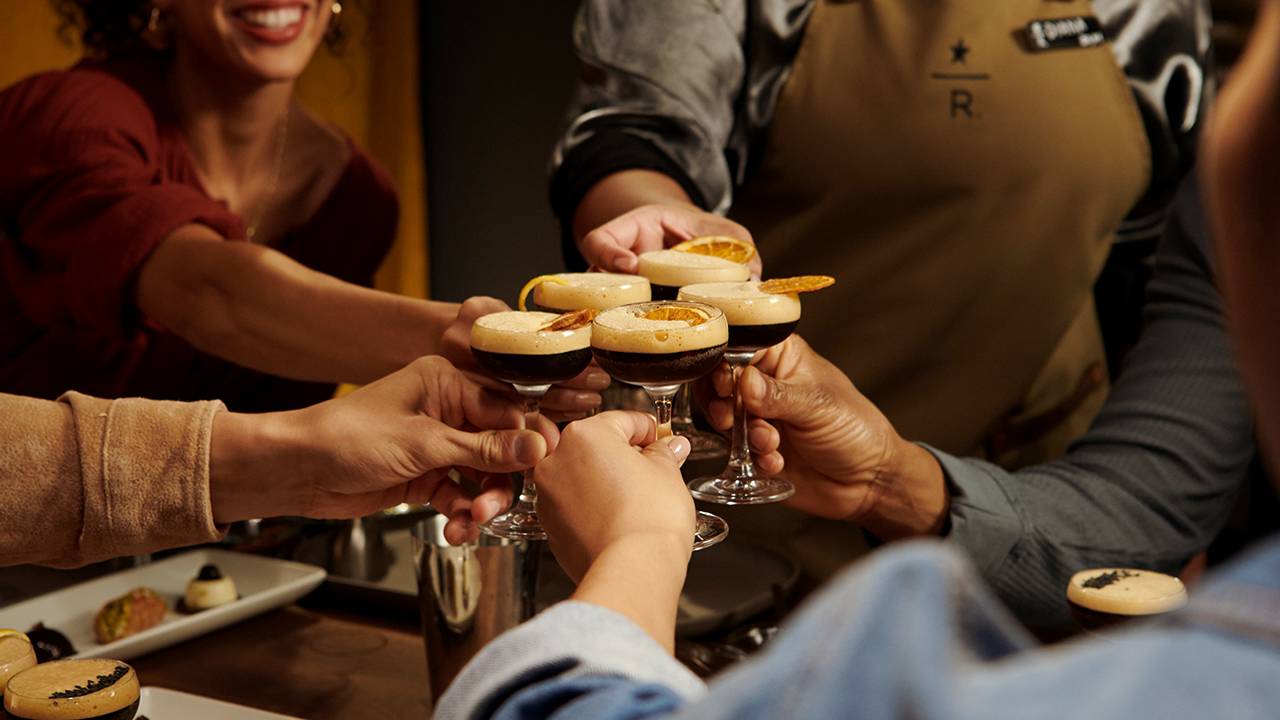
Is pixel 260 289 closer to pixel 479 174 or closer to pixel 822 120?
pixel 822 120

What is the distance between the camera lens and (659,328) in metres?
1.51

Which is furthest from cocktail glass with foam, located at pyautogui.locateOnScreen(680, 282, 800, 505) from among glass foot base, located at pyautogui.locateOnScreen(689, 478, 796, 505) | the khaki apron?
the khaki apron

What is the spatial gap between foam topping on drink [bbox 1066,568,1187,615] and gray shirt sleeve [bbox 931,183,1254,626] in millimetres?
378

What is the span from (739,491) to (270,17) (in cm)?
149

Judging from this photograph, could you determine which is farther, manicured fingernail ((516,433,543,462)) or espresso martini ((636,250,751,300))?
espresso martini ((636,250,751,300))

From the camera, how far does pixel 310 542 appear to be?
2.20 m

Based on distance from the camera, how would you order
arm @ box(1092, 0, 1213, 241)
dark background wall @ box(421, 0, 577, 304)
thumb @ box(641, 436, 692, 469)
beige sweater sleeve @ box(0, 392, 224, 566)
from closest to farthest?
thumb @ box(641, 436, 692, 469), beige sweater sleeve @ box(0, 392, 224, 566), arm @ box(1092, 0, 1213, 241), dark background wall @ box(421, 0, 577, 304)

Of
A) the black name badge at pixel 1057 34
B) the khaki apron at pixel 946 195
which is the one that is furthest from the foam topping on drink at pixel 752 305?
the black name badge at pixel 1057 34

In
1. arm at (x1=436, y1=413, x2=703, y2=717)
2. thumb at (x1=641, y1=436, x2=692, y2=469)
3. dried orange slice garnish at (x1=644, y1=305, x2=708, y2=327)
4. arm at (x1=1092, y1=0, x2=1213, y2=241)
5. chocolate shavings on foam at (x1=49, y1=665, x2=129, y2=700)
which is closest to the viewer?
arm at (x1=436, y1=413, x2=703, y2=717)

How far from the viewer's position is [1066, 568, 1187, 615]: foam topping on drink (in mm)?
1414

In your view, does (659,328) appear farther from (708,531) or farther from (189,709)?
(189,709)

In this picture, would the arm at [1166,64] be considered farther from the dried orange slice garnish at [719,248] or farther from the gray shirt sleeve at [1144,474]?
the dried orange slice garnish at [719,248]

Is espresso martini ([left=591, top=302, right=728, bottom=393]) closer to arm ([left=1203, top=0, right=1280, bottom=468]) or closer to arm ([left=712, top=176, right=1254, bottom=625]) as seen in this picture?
arm ([left=712, top=176, right=1254, bottom=625])

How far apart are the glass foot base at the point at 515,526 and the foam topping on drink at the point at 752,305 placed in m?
0.36
